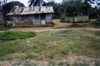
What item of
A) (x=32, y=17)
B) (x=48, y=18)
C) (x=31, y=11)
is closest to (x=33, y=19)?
(x=32, y=17)

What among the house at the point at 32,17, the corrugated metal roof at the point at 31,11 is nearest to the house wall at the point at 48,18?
the house at the point at 32,17

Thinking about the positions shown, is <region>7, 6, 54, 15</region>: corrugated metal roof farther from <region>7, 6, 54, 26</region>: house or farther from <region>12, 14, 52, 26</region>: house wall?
<region>12, 14, 52, 26</region>: house wall

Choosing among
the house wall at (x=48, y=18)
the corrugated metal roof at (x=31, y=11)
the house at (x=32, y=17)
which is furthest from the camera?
the house wall at (x=48, y=18)

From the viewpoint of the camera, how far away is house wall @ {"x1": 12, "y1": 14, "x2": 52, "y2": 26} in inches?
698

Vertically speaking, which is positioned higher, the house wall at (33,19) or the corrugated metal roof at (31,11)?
the corrugated metal roof at (31,11)

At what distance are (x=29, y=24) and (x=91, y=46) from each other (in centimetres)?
1307

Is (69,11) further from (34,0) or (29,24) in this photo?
(34,0)

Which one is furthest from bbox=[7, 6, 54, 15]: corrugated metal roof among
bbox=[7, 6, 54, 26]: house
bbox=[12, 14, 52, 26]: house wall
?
bbox=[12, 14, 52, 26]: house wall

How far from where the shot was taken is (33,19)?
17875 millimetres

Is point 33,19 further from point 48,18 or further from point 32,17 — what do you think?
point 48,18

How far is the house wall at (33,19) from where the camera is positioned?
17.7 m

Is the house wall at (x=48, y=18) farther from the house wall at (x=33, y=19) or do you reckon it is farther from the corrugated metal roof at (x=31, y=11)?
the corrugated metal roof at (x=31, y=11)

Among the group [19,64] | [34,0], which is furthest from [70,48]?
[34,0]

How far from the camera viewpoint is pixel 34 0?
2781cm
